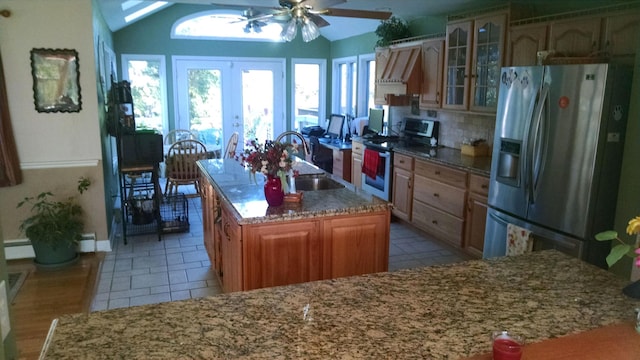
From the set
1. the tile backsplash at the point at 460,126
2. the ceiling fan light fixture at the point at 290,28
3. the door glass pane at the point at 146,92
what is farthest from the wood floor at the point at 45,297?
the tile backsplash at the point at 460,126

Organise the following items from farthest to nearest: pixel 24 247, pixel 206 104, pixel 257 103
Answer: pixel 257 103 → pixel 206 104 → pixel 24 247

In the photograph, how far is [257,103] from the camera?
813cm

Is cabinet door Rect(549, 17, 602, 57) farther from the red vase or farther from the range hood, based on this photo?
the red vase

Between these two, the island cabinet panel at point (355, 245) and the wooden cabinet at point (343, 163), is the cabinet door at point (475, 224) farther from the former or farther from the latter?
the wooden cabinet at point (343, 163)

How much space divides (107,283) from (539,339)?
3.45m

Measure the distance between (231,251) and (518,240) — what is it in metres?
2.10

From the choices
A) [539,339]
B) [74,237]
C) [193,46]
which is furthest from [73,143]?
[539,339]

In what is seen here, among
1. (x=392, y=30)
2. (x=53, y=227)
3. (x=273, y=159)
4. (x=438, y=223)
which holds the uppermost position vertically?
(x=392, y=30)

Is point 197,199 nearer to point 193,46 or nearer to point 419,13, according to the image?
point 193,46

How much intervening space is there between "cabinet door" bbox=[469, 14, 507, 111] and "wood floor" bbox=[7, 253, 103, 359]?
3765 mm

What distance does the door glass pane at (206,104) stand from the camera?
25.1 feet

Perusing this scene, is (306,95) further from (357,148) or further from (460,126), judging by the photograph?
(460,126)

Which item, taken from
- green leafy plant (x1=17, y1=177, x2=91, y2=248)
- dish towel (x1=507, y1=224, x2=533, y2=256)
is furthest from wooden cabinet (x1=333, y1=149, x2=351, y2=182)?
green leafy plant (x1=17, y1=177, x2=91, y2=248)

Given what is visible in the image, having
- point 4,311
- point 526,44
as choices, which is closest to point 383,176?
point 526,44
